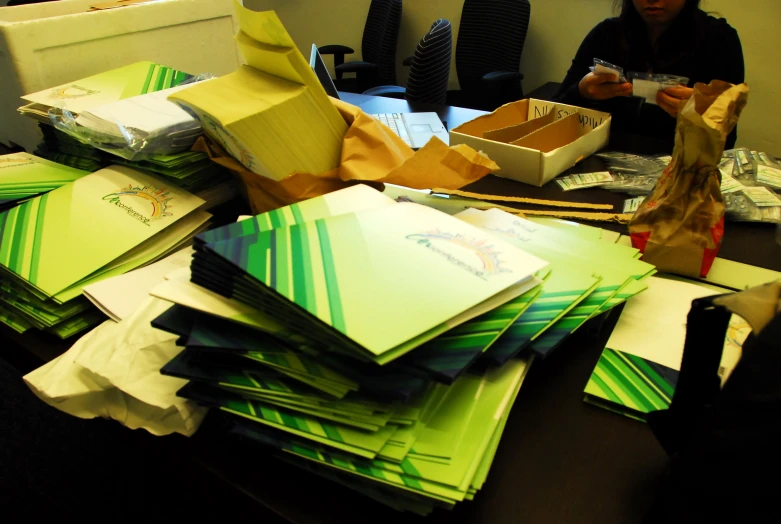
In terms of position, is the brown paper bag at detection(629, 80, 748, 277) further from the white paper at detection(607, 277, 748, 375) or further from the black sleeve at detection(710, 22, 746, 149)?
the black sleeve at detection(710, 22, 746, 149)

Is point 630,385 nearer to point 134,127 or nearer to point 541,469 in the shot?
point 541,469

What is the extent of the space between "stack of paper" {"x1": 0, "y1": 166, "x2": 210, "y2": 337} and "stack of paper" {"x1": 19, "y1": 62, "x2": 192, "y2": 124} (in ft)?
0.64

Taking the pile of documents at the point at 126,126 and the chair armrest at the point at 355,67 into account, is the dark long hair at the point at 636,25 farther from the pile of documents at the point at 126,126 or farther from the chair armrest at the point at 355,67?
the chair armrest at the point at 355,67

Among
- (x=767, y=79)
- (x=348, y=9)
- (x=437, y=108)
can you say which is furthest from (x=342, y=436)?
(x=348, y=9)

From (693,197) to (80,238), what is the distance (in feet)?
3.22

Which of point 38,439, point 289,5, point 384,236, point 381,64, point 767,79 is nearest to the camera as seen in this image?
point 384,236

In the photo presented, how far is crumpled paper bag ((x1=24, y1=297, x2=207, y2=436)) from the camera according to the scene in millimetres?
660

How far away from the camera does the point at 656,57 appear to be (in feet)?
5.80

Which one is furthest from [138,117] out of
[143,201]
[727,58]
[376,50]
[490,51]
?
[376,50]

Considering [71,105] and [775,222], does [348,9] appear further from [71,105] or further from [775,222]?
[775,222]

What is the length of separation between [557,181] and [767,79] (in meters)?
A: 1.97

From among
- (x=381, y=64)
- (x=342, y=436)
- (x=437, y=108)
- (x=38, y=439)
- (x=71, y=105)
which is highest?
(x=71, y=105)

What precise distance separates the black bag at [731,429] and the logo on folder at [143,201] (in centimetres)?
84

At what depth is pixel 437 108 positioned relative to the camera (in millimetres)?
1753
